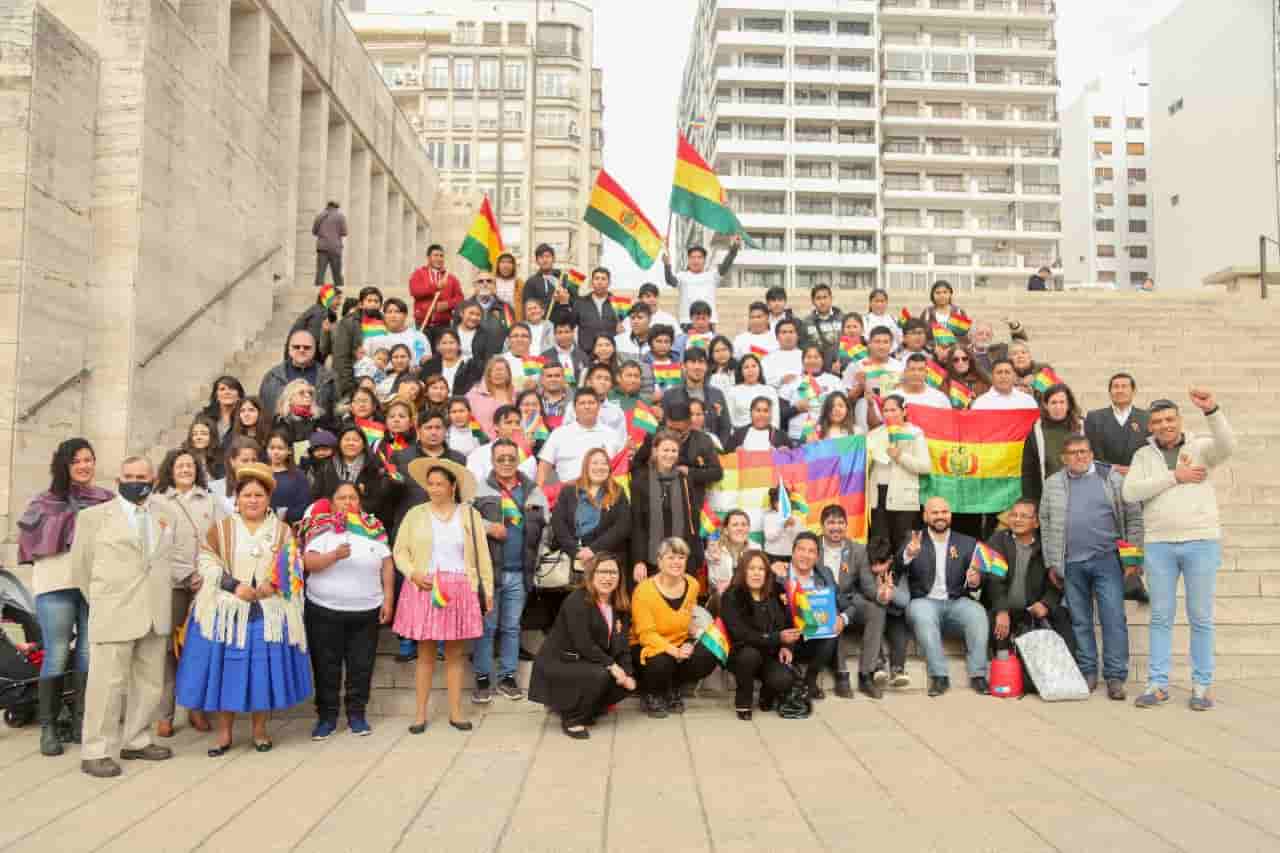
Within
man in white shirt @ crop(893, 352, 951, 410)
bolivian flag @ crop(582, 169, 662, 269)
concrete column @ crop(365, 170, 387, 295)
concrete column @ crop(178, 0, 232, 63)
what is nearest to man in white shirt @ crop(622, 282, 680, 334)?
bolivian flag @ crop(582, 169, 662, 269)

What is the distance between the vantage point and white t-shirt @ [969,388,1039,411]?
9047 mm

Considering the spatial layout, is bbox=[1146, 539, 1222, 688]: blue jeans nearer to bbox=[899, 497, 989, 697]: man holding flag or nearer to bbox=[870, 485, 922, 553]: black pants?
bbox=[899, 497, 989, 697]: man holding flag

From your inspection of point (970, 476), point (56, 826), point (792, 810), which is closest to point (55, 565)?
point (56, 826)

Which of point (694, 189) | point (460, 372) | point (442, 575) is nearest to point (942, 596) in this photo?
point (442, 575)

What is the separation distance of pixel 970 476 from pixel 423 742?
5154 millimetres

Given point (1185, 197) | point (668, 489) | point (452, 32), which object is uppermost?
point (452, 32)

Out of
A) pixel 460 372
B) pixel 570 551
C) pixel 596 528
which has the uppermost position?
pixel 460 372

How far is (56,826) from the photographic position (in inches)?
191

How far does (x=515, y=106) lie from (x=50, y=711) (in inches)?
2272

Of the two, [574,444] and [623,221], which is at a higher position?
[623,221]

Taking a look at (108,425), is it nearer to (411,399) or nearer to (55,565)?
(411,399)

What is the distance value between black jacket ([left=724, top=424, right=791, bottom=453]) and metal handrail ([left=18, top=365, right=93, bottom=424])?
7059 mm

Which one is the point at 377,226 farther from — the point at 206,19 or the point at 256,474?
the point at 256,474

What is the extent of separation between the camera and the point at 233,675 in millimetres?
6246
